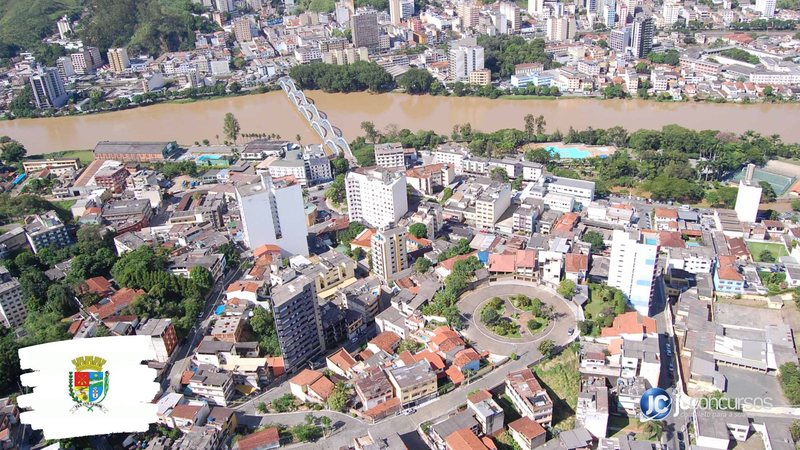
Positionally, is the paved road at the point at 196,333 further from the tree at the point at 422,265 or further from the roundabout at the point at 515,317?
the roundabout at the point at 515,317

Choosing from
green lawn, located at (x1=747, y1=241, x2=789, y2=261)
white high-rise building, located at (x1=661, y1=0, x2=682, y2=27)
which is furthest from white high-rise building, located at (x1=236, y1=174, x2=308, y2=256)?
white high-rise building, located at (x1=661, y1=0, x2=682, y2=27)

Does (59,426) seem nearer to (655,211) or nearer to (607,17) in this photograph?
(655,211)

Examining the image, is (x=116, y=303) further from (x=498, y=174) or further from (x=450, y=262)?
(x=498, y=174)

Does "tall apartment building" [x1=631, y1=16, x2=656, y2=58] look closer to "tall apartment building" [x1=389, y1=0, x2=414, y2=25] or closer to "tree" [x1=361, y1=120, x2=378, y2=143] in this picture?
"tall apartment building" [x1=389, y1=0, x2=414, y2=25]

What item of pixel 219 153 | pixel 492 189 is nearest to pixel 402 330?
pixel 492 189

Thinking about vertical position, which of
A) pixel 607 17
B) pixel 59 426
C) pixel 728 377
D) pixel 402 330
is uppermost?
pixel 607 17

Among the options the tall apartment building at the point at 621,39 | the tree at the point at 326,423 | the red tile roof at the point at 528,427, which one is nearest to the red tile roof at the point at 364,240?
the tree at the point at 326,423
